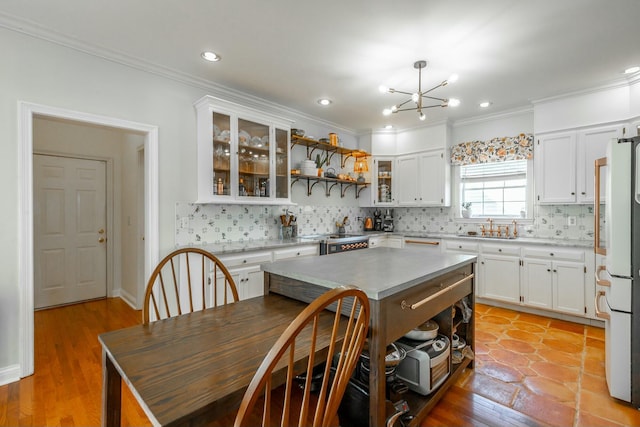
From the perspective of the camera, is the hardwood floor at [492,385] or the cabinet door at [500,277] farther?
the cabinet door at [500,277]

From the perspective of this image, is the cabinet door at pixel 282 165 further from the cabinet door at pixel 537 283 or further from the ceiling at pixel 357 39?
the cabinet door at pixel 537 283

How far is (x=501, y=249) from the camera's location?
3.83 meters

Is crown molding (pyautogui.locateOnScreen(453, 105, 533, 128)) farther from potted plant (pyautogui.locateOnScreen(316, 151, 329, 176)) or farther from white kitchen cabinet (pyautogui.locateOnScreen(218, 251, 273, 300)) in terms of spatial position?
white kitchen cabinet (pyautogui.locateOnScreen(218, 251, 273, 300))

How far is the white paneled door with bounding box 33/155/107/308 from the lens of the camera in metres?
3.89

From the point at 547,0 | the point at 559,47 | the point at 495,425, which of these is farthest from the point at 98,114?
the point at 559,47

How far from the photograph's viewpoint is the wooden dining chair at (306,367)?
29.8 inches

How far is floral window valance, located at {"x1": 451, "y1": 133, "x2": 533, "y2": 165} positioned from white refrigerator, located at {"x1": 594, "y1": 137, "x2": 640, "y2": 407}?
7.18 ft

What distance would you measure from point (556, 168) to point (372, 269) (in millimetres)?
3227

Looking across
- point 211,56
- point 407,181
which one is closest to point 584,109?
point 407,181

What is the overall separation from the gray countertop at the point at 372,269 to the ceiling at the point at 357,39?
1.73 metres

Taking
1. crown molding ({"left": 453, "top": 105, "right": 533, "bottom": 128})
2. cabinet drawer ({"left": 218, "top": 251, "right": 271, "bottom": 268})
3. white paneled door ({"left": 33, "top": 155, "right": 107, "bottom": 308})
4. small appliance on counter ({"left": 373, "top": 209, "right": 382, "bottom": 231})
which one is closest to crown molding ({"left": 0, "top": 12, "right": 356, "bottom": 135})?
cabinet drawer ({"left": 218, "top": 251, "right": 271, "bottom": 268})

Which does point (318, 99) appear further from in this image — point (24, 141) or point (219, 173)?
point (24, 141)

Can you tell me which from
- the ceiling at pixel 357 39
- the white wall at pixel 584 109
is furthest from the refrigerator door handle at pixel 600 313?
the white wall at pixel 584 109

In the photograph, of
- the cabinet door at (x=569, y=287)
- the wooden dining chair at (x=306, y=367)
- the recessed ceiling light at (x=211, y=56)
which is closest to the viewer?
the wooden dining chair at (x=306, y=367)
